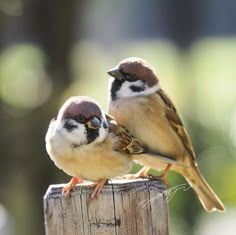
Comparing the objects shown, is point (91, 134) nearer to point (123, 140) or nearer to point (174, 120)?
point (123, 140)

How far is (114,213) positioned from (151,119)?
4.31 ft

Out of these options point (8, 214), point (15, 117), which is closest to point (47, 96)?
point (15, 117)

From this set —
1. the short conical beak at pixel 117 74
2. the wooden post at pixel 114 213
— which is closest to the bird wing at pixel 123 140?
the short conical beak at pixel 117 74

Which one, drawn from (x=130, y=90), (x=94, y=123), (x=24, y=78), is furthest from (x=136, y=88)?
(x=24, y=78)

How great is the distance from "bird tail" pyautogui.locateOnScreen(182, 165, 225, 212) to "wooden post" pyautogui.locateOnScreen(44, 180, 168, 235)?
1.14m

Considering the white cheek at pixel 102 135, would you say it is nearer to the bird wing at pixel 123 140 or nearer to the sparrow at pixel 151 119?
the bird wing at pixel 123 140

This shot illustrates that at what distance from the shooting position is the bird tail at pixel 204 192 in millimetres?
3889

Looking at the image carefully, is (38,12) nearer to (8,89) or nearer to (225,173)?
(8,89)

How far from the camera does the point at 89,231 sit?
2.72 meters

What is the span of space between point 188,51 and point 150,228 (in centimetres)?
673

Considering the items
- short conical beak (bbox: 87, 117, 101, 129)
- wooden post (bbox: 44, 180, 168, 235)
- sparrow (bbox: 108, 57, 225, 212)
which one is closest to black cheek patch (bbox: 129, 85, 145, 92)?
sparrow (bbox: 108, 57, 225, 212)

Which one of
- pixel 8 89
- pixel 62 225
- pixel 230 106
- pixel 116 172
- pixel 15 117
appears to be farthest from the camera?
pixel 230 106

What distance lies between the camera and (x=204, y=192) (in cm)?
398

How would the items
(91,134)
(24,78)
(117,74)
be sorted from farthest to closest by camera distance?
(24,78) < (117,74) < (91,134)
